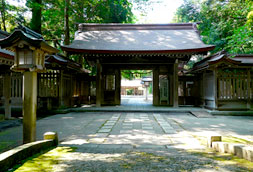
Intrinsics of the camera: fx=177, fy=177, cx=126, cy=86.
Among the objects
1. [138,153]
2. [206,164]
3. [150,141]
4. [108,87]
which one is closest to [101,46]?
[108,87]

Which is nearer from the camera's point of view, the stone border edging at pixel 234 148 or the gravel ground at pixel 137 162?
the gravel ground at pixel 137 162

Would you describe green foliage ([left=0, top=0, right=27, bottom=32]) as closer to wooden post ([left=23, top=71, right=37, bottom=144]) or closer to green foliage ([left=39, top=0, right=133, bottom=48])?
green foliage ([left=39, top=0, right=133, bottom=48])

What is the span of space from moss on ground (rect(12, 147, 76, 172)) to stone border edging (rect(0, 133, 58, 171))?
0.10 m

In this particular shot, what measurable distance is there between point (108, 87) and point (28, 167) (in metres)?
10.1

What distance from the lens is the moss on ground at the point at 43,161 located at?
272cm

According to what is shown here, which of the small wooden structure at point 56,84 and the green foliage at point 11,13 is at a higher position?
the green foliage at point 11,13

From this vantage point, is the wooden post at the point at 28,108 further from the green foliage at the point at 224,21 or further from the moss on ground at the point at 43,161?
the green foliage at the point at 224,21

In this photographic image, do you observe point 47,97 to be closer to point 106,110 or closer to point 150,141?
point 106,110

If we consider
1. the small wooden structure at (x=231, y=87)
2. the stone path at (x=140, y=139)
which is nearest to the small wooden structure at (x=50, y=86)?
the stone path at (x=140, y=139)

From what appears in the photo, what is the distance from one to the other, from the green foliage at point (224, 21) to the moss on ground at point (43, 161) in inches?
263

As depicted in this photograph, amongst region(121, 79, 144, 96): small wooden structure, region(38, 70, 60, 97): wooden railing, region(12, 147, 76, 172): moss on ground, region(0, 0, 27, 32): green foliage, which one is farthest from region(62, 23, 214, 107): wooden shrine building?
region(121, 79, 144, 96): small wooden structure

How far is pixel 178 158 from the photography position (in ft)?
10.8

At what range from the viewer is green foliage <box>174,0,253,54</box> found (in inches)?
280

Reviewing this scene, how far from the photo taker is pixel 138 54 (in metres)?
10.9
